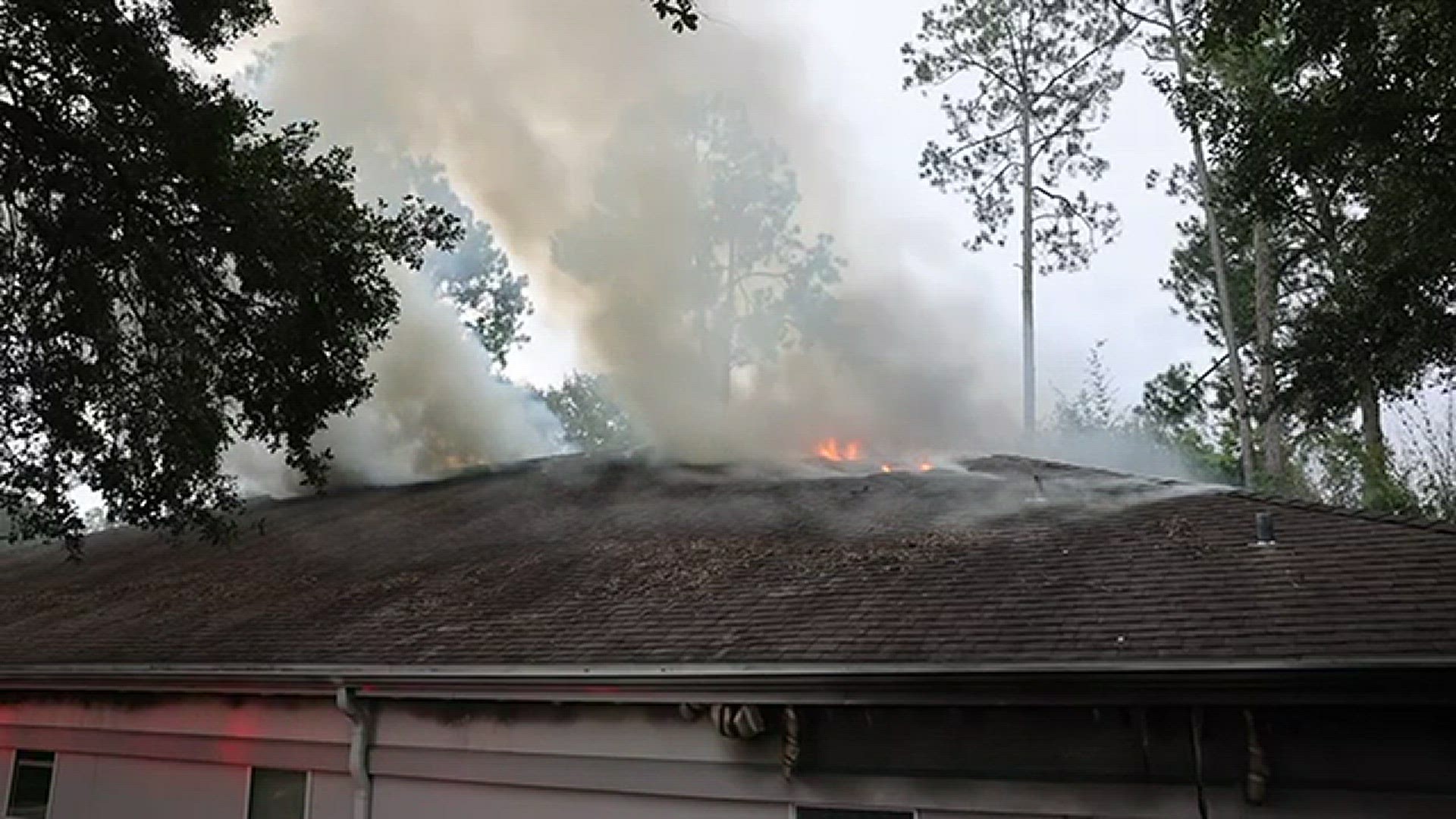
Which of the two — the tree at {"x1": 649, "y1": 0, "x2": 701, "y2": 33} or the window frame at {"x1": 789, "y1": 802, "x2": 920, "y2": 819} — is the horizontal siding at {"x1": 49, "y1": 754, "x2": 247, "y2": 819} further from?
the tree at {"x1": 649, "y1": 0, "x2": 701, "y2": 33}

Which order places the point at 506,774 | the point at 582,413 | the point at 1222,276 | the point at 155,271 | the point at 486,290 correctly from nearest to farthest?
the point at 506,774
the point at 155,271
the point at 1222,276
the point at 486,290
the point at 582,413

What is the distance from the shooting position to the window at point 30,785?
29.8ft

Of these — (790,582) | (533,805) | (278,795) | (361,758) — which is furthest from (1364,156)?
(278,795)

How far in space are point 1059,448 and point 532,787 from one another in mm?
18703

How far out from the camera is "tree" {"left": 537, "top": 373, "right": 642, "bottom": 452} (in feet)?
98.6

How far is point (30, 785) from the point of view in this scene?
30.3ft

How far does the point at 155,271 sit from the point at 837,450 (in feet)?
27.4

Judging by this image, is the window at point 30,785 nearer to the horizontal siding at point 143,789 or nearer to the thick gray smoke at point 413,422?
the horizontal siding at point 143,789

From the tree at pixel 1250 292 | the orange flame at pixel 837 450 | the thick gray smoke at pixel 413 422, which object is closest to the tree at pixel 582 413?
the thick gray smoke at pixel 413 422

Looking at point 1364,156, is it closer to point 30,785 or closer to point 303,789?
point 303,789

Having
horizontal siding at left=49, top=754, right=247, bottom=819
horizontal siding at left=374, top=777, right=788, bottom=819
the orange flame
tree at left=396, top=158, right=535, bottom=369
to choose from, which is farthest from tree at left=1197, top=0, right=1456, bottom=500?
tree at left=396, top=158, right=535, bottom=369

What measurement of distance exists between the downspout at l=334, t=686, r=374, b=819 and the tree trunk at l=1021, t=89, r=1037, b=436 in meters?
15.7

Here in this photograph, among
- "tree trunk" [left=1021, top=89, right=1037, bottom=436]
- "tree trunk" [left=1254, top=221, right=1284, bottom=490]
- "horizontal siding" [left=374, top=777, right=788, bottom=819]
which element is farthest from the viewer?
"tree trunk" [left=1021, top=89, right=1037, bottom=436]

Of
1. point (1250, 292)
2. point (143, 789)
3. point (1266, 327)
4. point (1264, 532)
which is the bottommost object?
point (143, 789)
